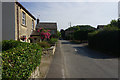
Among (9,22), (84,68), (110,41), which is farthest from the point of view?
(110,41)

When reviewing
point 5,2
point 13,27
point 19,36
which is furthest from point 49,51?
point 5,2

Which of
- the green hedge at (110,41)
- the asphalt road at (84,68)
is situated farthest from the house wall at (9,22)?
the green hedge at (110,41)

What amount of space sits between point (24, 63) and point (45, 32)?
34.6 feet

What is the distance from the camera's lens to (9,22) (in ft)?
27.7

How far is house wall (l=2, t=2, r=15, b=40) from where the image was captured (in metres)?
8.28

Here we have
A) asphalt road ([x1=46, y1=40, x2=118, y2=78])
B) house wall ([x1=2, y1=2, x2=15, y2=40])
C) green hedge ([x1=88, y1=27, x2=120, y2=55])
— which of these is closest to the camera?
asphalt road ([x1=46, y1=40, x2=118, y2=78])

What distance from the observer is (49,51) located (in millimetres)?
8906

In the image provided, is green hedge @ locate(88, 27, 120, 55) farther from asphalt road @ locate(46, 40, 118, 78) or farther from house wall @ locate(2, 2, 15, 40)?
house wall @ locate(2, 2, 15, 40)

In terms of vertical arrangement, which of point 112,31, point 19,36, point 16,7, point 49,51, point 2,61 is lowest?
point 49,51

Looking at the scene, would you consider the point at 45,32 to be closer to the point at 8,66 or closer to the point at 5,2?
the point at 5,2

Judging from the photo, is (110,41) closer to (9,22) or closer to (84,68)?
(84,68)

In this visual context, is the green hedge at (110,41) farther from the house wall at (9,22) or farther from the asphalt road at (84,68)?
the house wall at (9,22)

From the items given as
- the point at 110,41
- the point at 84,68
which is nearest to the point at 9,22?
the point at 84,68

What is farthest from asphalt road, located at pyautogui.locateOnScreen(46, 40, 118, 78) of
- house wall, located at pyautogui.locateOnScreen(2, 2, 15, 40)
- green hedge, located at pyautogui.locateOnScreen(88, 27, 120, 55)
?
house wall, located at pyautogui.locateOnScreen(2, 2, 15, 40)
